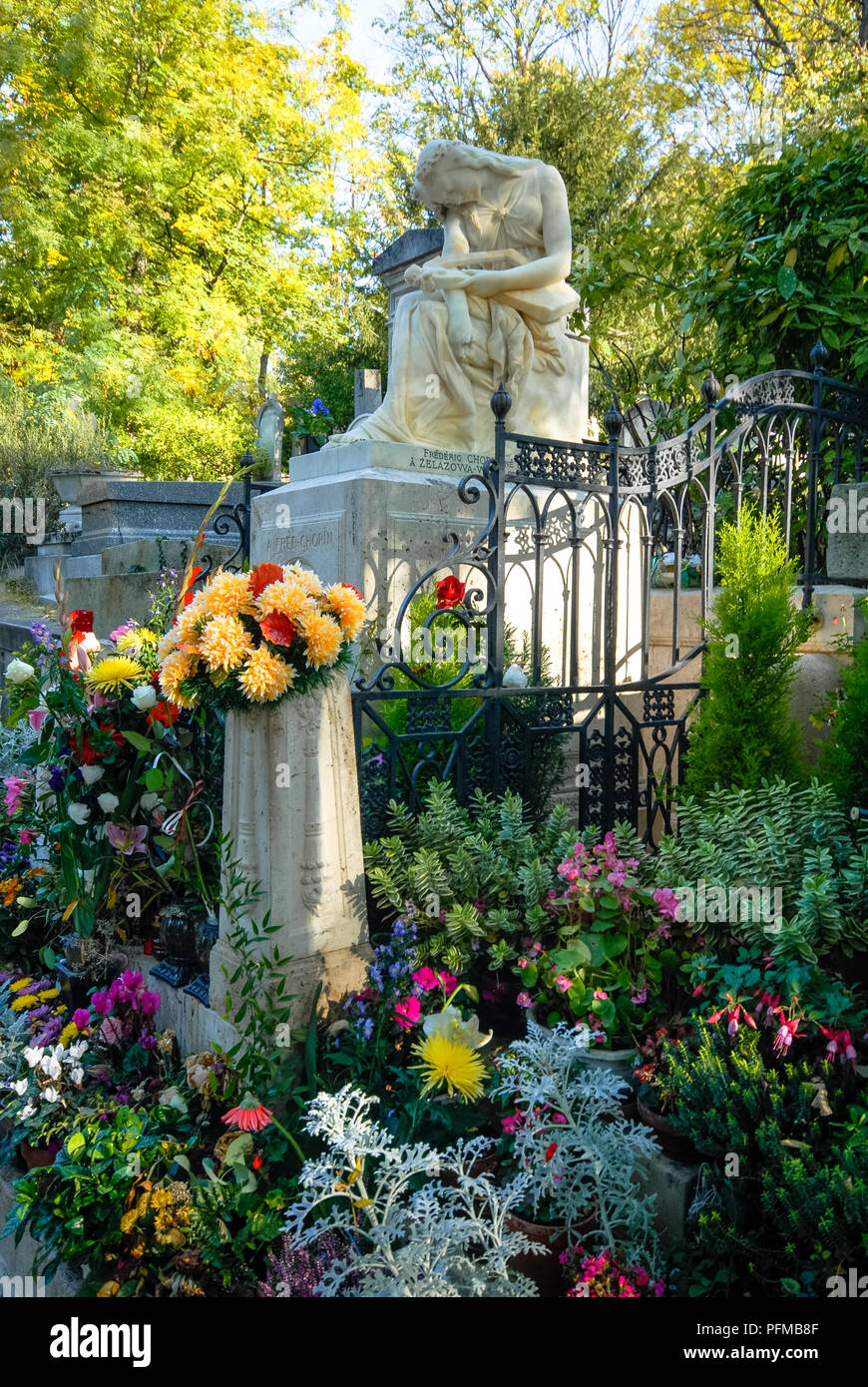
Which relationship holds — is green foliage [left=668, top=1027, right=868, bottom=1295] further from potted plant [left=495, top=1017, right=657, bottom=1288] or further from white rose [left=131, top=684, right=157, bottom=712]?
white rose [left=131, top=684, right=157, bottom=712]

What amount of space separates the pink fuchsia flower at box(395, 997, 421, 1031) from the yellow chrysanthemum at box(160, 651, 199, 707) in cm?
114

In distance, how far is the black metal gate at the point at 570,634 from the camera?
4.18 meters

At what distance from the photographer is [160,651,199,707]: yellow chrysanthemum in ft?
9.67

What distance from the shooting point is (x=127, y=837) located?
11.8ft

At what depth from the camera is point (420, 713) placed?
4.15 metres

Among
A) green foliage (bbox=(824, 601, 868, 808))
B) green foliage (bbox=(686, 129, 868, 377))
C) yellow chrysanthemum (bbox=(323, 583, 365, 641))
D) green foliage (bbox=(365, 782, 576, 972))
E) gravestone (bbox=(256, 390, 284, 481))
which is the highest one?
gravestone (bbox=(256, 390, 284, 481))

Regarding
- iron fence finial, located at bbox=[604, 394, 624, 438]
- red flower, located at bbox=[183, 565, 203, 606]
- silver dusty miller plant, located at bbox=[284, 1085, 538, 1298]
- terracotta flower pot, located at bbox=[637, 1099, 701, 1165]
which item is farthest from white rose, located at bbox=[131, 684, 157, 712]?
iron fence finial, located at bbox=[604, 394, 624, 438]

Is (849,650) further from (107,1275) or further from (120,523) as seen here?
(120,523)

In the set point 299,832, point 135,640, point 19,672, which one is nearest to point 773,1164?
point 299,832

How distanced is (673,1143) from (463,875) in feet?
3.60

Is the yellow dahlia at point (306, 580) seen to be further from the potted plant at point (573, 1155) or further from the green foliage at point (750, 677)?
the green foliage at point (750, 677)

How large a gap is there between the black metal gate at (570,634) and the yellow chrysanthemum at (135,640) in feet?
2.93

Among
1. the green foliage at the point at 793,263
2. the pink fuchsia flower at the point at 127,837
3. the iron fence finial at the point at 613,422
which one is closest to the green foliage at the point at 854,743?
the iron fence finial at the point at 613,422

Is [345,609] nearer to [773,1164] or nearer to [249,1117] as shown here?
Result: [249,1117]
